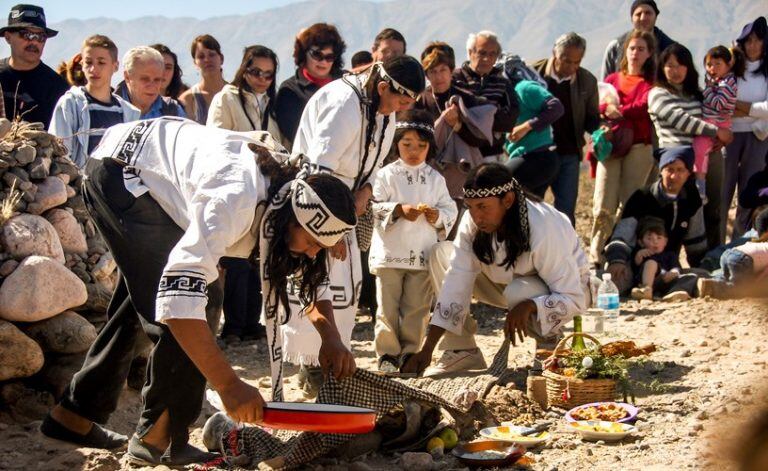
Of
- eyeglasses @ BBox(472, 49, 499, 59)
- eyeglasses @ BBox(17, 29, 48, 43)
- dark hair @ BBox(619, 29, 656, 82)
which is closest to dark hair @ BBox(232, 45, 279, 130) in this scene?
eyeglasses @ BBox(17, 29, 48, 43)

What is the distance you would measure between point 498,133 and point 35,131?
394 centimetres

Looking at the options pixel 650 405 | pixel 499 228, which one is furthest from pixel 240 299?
pixel 650 405

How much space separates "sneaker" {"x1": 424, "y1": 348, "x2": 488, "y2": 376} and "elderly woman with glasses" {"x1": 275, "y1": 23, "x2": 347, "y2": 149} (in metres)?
2.17

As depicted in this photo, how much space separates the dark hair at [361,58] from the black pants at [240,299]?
2.40 m

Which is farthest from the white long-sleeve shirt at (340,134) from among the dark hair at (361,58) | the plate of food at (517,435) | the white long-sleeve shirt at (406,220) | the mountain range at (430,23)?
the mountain range at (430,23)

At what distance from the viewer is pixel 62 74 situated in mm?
7965

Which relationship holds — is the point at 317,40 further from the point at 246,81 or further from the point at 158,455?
the point at 158,455

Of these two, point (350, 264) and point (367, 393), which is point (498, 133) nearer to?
point (350, 264)

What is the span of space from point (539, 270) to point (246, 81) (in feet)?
9.16

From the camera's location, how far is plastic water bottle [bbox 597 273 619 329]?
773cm

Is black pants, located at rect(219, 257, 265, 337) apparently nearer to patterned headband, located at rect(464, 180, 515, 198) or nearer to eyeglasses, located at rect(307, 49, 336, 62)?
eyeglasses, located at rect(307, 49, 336, 62)

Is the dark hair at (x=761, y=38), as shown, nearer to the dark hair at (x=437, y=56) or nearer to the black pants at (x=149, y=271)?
the dark hair at (x=437, y=56)

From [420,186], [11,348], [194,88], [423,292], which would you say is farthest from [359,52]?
[11,348]

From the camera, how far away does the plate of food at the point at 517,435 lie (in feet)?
15.1
